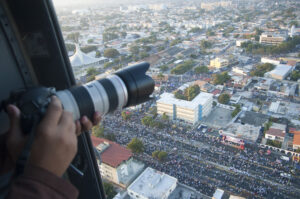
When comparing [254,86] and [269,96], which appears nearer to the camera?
[269,96]

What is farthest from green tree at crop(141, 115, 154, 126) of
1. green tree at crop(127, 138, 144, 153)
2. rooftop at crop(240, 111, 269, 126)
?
rooftop at crop(240, 111, 269, 126)

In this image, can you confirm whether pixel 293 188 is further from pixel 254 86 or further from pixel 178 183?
pixel 254 86

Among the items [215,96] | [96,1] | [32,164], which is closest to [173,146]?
[215,96]

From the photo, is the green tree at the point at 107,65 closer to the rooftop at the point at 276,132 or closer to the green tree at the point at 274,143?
the rooftop at the point at 276,132

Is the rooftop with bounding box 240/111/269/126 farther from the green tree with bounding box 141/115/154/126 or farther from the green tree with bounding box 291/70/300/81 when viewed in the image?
the green tree with bounding box 291/70/300/81

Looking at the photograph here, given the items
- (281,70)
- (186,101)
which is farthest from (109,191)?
(281,70)

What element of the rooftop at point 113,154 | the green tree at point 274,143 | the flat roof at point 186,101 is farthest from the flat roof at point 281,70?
the rooftop at point 113,154
